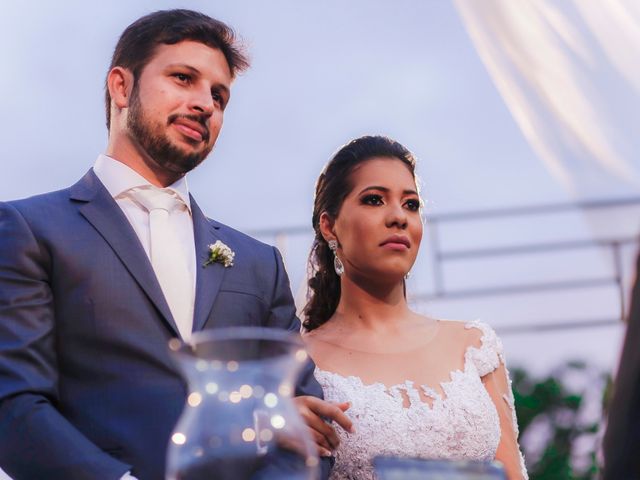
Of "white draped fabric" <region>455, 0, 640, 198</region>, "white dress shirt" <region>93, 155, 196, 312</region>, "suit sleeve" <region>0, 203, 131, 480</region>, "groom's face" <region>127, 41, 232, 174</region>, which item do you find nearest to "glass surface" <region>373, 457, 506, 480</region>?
"suit sleeve" <region>0, 203, 131, 480</region>

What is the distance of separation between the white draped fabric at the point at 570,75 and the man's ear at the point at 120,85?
208 centimetres

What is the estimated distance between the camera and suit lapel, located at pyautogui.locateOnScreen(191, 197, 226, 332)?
7.08 ft

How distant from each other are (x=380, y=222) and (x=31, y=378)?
1.46 metres

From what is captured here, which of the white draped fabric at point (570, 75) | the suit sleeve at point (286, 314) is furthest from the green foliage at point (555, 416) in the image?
the suit sleeve at point (286, 314)

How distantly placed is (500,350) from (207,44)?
1609 mm

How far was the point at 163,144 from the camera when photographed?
227 centimetres

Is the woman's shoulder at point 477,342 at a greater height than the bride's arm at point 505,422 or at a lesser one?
greater

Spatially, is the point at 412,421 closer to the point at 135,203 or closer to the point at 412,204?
the point at 412,204

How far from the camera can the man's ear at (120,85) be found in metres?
2.40

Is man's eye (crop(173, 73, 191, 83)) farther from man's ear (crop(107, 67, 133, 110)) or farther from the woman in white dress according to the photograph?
the woman in white dress

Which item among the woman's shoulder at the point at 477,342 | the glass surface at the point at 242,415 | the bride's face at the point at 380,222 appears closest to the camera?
the glass surface at the point at 242,415

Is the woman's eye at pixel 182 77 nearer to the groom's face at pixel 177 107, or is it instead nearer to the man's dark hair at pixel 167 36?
the groom's face at pixel 177 107

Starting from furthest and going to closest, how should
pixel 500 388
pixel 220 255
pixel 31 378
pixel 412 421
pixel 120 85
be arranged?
1. pixel 500 388
2. pixel 412 421
3. pixel 120 85
4. pixel 220 255
5. pixel 31 378

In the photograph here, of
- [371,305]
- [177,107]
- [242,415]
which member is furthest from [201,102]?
[242,415]
